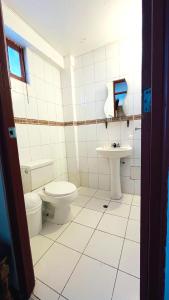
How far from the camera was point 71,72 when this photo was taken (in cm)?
232

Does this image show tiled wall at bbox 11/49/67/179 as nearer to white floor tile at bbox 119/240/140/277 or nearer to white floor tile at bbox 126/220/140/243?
white floor tile at bbox 126/220/140/243

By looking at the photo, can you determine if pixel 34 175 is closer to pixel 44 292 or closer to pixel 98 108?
pixel 44 292

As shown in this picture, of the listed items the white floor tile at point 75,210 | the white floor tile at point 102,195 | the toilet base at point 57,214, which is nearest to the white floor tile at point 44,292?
the toilet base at point 57,214

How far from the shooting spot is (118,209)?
1846mm

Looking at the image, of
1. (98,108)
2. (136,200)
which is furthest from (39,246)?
(98,108)

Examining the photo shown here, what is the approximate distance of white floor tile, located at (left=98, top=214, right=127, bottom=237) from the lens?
4.75ft

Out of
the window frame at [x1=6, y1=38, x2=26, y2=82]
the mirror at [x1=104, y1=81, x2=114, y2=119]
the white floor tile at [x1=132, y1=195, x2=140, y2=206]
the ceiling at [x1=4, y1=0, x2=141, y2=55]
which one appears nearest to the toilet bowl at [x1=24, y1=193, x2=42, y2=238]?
the white floor tile at [x1=132, y1=195, x2=140, y2=206]

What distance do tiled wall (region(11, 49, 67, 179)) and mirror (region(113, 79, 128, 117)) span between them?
37.9 inches

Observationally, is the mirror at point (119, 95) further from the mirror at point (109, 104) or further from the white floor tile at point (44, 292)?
the white floor tile at point (44, 292)

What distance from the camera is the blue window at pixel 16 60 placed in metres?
1.65

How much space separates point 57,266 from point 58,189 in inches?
26.7

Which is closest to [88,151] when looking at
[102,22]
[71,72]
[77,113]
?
[77,113]

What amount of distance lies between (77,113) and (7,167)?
6.17 ft

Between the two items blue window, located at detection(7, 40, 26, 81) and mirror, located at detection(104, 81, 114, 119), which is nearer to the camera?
blue window, located at detection(7, 40, 26, 81)
